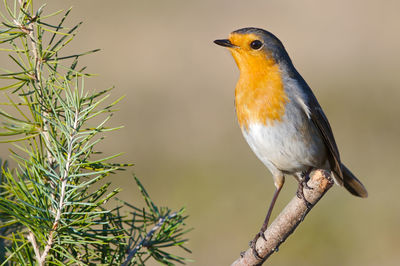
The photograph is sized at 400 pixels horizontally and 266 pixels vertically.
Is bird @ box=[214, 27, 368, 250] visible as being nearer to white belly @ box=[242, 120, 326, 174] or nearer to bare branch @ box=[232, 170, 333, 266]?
white belly @ box=[242, 120, 326, 174]

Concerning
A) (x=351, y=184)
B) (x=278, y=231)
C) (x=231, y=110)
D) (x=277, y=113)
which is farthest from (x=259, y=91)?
(x=231, y=110)

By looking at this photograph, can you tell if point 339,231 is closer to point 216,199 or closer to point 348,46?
point 216,199

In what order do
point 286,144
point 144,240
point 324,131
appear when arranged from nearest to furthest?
1. point 144,240
2. point 286,144
3. point 324,131

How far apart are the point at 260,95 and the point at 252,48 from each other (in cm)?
37

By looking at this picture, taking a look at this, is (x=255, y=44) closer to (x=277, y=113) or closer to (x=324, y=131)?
(x=277, y=113)

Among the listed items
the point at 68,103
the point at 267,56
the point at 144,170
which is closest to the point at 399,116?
the point at 144,170

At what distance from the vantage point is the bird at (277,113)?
128 inches

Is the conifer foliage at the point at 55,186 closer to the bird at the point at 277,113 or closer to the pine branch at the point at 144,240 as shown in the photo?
the pine branch at the point at 144,240

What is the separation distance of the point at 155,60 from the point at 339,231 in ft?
17.9

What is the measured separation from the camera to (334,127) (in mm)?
8469

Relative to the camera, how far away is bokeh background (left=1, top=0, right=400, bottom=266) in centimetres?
636

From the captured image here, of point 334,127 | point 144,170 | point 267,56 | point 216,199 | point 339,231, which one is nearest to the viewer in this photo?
point 267,56

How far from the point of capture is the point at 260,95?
329cm

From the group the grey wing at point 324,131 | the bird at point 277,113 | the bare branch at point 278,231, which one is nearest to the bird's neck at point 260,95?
the bird at point 277,113
